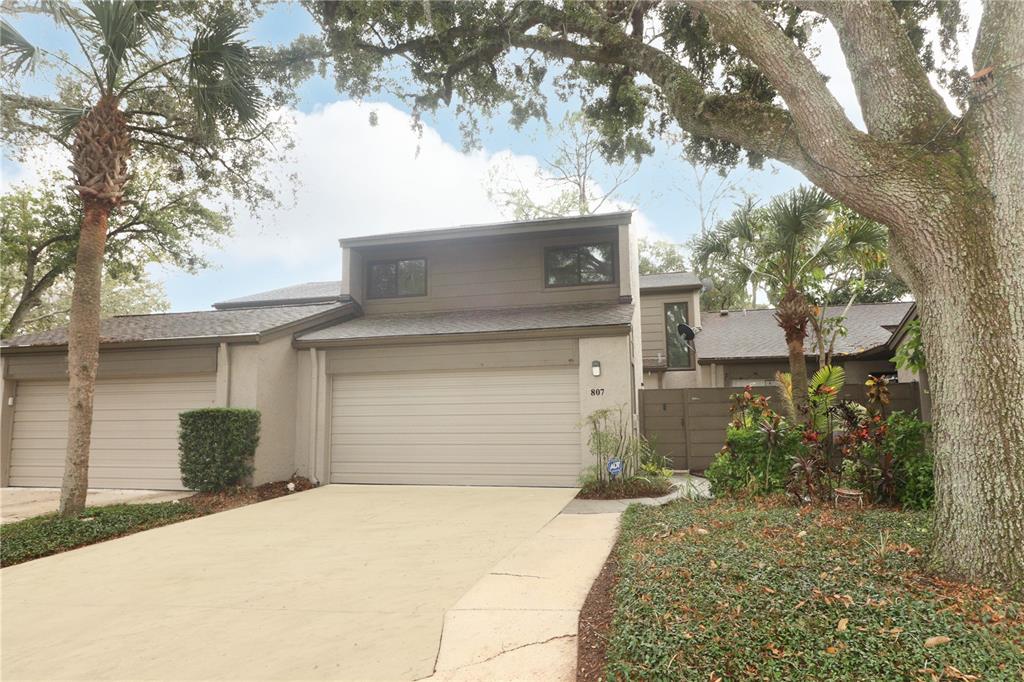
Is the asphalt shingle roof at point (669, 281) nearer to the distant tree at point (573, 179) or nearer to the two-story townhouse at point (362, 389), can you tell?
the two-story townhouse at point (362, 389)

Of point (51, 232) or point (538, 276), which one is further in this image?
point (51, 232)

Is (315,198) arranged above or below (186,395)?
above

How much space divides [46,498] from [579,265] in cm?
1085

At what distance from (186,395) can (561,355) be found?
282 inches

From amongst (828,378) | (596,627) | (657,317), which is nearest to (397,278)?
(657,317)

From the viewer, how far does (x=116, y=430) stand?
10.3 meters

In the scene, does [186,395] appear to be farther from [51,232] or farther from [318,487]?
[51,232]

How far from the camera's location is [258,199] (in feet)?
38.1

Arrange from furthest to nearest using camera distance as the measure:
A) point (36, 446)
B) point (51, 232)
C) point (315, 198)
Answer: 1. point (51, 232)
2. point (315, 198)
3. point (36, 446)

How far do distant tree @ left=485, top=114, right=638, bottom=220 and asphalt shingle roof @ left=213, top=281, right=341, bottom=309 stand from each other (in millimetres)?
11300

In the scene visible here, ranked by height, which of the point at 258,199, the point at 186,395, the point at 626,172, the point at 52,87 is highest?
the point at 626,172

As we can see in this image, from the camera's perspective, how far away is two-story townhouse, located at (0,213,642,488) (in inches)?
380

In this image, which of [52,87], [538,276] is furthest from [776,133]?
[52,87]

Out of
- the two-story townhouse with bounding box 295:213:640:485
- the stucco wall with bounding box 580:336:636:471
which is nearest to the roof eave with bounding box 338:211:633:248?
the two-story townhouse with bounding box 295:213:640:485
